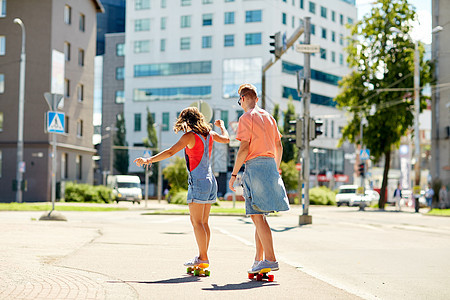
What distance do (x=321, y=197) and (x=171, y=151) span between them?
4916cm

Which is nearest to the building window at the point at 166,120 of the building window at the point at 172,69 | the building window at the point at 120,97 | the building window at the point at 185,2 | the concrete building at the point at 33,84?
the building window at the point at 172,69

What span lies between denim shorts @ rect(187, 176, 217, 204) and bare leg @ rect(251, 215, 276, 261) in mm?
519

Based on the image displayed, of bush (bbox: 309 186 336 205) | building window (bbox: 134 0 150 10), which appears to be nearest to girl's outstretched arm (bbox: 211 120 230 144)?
bush (bbox: 309 186 336 205)

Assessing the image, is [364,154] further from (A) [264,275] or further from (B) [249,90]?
(A) [264,275]

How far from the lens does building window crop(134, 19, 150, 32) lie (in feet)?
250

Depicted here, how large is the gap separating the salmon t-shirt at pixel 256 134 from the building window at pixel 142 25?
7135 centimetres

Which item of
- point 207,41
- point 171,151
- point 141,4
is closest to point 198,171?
point 171,151

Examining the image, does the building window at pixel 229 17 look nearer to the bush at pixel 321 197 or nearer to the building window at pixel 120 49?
the building window at pixel 120 49

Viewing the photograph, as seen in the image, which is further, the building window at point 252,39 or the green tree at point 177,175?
the building window at point 252,39

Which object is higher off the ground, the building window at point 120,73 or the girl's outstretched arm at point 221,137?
the building window at point 120,73

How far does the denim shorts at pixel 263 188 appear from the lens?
6.43 m

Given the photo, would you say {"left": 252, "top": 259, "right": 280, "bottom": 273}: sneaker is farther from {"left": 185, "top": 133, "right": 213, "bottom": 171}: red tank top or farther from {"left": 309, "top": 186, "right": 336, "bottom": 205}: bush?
{"left": 309, "top": 186, "right": 336, "bottom": 205}: bush

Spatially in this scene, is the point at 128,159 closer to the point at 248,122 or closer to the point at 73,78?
the point at 73,78

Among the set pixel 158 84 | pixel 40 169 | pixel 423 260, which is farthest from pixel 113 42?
pixel 423 260
